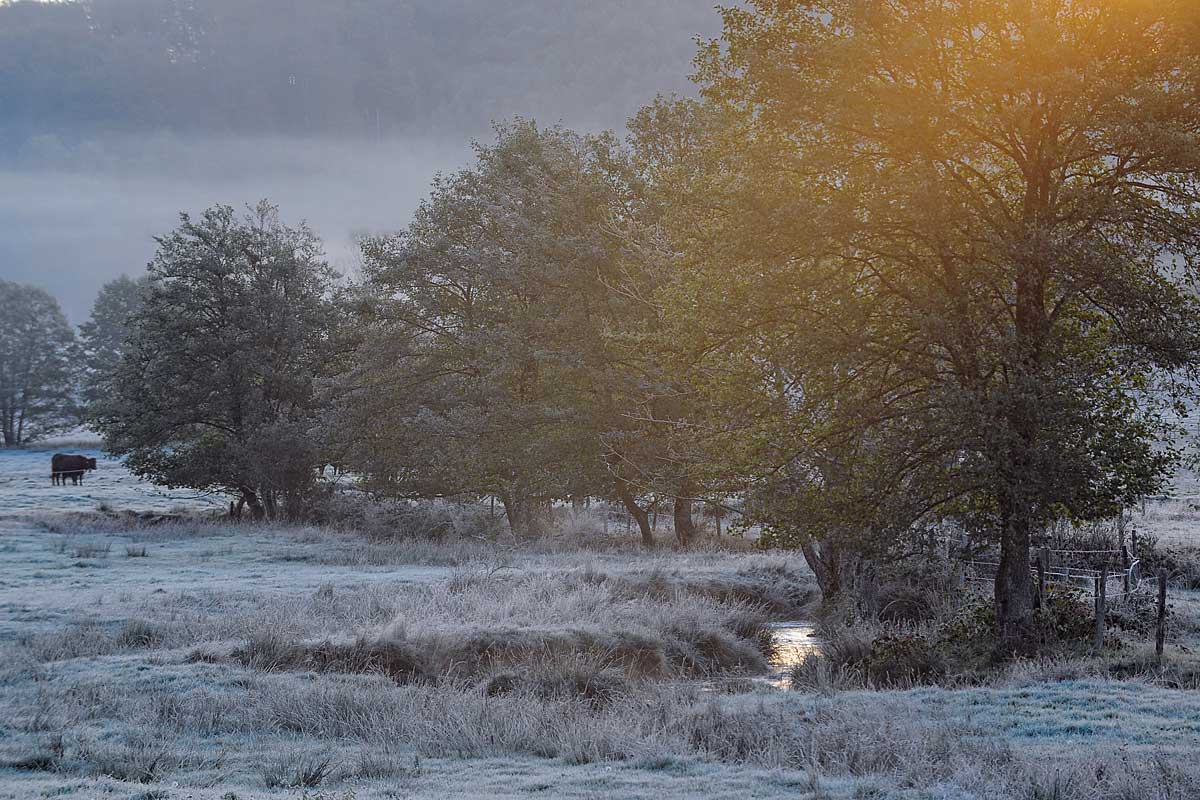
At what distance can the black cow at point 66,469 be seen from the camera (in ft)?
179

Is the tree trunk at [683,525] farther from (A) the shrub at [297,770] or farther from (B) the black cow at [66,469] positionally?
(B) the black cow at [66,469]

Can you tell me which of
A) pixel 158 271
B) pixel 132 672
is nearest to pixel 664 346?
pixel 132 672

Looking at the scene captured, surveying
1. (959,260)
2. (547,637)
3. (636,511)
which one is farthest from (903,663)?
(636,511)

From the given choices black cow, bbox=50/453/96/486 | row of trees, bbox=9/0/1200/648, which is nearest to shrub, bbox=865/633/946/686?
row of trees, bbox=9/0/1200/648

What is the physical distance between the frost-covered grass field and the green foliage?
67.3 meters

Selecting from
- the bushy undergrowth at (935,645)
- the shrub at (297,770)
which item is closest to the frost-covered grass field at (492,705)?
the shrub at (297,770)

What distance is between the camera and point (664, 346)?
2286 cm

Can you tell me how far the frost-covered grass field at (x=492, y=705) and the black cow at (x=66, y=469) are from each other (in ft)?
119

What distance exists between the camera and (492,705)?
11492 millimetres

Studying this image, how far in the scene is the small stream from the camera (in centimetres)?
1636

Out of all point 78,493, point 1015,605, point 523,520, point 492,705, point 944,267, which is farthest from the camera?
point 78,493

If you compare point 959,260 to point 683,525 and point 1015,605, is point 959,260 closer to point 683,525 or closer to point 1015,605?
point 1015,605

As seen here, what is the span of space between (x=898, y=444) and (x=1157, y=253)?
5149mm

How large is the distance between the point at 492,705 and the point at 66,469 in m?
53.4
